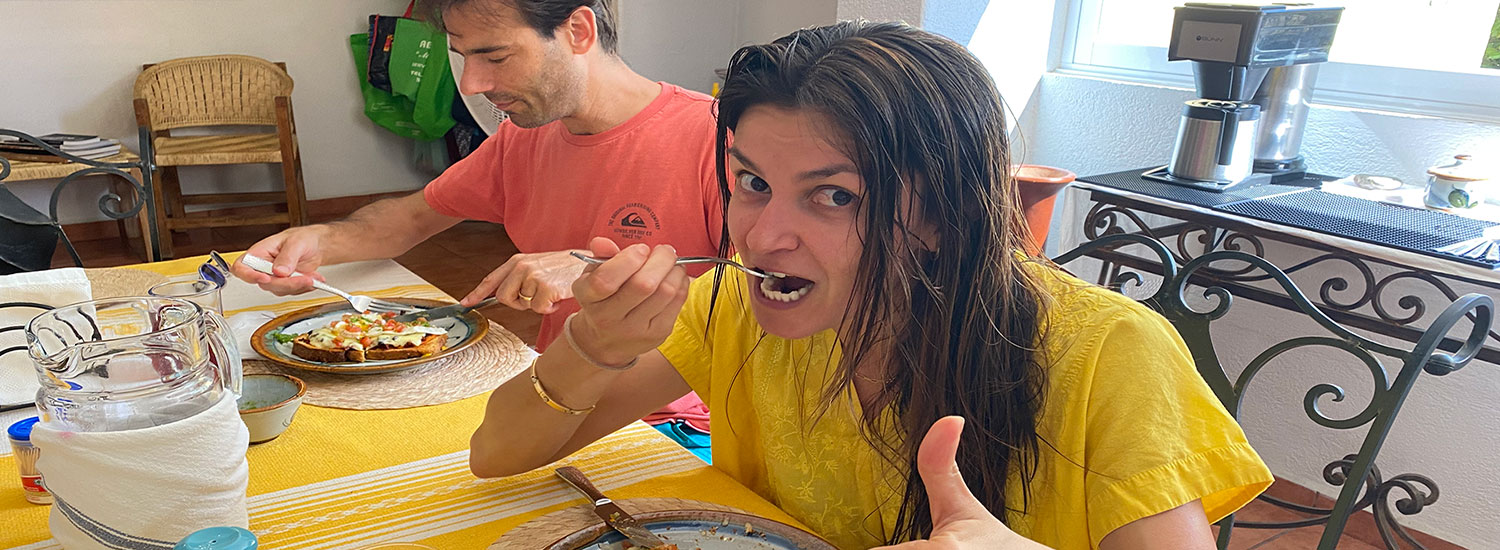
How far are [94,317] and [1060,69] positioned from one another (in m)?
2.43

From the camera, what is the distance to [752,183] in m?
0.94

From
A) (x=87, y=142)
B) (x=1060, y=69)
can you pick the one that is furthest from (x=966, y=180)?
(x=87, y=142)

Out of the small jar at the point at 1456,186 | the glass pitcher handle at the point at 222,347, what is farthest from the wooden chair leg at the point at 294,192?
the small jar at the point at 1456,186

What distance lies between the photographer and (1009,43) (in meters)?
2.72

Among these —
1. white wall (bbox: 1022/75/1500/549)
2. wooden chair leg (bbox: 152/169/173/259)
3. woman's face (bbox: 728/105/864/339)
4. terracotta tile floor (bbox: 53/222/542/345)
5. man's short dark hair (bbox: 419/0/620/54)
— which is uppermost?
man's short dark hair (bbox: 419/0/620/54)

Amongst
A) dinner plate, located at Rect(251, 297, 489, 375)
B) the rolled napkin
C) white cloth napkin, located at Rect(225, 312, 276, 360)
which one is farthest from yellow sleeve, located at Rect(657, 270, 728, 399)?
the rolled napkin

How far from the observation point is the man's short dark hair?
163 cm

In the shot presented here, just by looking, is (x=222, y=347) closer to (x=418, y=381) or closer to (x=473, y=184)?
(x=418, y=381)

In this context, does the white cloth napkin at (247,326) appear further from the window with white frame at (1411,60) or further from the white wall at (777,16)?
the white wall at (777,16)

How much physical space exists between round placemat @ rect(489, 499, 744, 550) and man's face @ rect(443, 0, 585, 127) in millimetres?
890

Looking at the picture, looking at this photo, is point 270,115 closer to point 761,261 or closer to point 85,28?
point 85,28

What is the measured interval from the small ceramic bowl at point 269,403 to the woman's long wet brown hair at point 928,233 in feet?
1.78

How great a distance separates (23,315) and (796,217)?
94cm

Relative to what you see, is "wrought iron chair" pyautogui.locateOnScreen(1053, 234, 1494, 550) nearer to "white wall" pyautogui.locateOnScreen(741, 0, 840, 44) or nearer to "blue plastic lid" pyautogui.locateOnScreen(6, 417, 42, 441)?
"blue plastic lid" pyautogui.locateOnScreen(6, 417, 42, 441)
